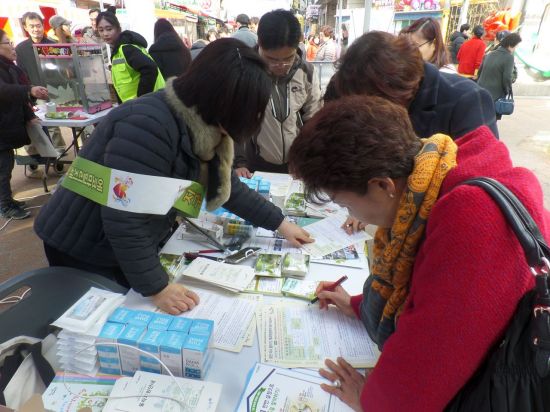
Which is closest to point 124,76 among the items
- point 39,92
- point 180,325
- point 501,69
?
point 39,92

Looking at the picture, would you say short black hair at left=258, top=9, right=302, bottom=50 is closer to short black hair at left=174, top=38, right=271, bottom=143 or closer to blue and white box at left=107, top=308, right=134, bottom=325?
short black hair at left=174, top=38, right=271, bottom=143

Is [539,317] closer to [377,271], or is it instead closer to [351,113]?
[377,271]

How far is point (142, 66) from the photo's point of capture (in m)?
3.26

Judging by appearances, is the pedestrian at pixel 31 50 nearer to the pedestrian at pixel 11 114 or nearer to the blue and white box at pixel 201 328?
the pedestrian at pixel 11 114

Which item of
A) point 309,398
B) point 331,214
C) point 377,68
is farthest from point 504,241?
point 331,214

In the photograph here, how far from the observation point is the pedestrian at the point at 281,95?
1896mm

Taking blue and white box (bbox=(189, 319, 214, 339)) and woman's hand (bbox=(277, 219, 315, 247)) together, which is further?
woman's hand (bbox=(277, 219, 315, 247))

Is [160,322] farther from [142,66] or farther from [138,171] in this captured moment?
[142,66]

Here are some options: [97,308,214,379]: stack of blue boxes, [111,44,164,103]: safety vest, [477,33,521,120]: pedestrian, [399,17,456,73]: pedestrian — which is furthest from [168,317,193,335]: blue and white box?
[477,33,521,120]: pedestrian

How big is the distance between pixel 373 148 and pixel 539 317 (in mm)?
364

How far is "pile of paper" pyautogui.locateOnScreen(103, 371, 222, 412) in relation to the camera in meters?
0.78

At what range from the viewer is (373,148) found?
681 millimetres

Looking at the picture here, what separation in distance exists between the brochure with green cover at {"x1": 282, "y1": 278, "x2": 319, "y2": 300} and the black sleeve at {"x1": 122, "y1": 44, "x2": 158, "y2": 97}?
Result: 269cm

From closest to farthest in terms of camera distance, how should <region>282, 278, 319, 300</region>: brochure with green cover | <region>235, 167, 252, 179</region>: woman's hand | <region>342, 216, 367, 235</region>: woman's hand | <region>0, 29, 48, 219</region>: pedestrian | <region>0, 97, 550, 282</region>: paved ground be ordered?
<region>282, 278, 319, 300</region>: brochure with green cover → <region>342, 216, 367, 235</region>: woman's hand → <region>235, 167, 252, 179</region>: woman's hand → <region>0, 97, 550, 282</region>: paved ground → <region>0, 29, 48, 219</region>: pedestrian
